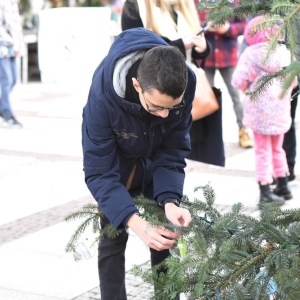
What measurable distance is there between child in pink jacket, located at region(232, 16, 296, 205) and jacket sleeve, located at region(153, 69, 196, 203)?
94.7 inches

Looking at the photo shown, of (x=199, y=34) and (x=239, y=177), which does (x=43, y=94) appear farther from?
(x=199, y=34)

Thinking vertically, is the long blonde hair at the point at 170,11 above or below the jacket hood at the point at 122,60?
below

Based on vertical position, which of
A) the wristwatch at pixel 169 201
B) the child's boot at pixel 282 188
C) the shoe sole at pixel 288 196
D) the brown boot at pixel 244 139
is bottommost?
the brown boot at pixel 244 139

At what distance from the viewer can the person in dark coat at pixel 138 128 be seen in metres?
2.81

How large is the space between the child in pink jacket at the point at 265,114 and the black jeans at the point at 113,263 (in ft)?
7.95

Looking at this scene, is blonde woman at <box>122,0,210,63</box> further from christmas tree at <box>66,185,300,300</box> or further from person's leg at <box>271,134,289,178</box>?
christmas tree at <box>66,185,300,300</box>

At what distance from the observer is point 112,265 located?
11.5ft

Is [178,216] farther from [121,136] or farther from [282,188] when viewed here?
[282,188]

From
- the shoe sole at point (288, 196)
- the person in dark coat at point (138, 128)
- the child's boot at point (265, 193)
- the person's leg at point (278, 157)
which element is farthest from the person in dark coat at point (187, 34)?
the person in dark coat at point (138, 128)

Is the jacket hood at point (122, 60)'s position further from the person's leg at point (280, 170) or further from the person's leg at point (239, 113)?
the person's leg at point (239, 113)

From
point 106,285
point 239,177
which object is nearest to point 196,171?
point 239,177

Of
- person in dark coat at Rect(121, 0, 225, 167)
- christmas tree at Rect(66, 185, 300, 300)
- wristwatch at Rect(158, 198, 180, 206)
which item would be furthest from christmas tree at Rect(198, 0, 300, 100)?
person in dark coat at Rect(121, 0, 225, 167)

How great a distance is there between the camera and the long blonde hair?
16.6ft

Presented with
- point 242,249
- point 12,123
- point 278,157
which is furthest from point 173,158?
point 12,123
